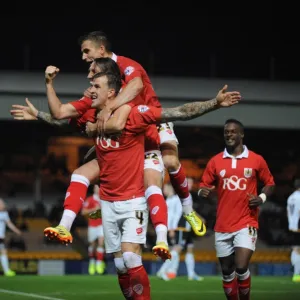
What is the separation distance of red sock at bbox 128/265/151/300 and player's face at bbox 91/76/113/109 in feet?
5.29

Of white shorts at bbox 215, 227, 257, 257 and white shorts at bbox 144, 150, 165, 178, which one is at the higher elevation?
white shorts at bbox 144, 150, 165, 178

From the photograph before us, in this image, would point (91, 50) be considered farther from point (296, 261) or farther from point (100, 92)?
point (296, 261)

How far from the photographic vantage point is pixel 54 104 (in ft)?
28.8

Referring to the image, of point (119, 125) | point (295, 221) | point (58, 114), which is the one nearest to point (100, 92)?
point (119, 125)

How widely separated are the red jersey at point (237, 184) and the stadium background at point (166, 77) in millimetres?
15152

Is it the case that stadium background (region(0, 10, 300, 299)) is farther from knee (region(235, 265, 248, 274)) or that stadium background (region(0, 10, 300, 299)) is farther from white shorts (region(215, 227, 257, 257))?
knee (region(235, 265, 248, 274))

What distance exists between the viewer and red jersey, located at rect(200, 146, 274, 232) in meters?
11.2

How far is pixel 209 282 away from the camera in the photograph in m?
19.5

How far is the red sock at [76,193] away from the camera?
8828 millimetres

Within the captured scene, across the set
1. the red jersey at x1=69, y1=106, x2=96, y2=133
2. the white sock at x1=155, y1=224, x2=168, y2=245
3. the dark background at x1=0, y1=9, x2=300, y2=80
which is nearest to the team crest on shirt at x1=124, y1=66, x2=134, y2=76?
the red jersey at x1=69, y1=106, x2=96, y2=133

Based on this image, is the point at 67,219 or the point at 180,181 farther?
the point at 180,181

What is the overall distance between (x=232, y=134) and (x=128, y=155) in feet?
9.76

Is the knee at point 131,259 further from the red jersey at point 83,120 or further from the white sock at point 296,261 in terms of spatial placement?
the white sock at point 296,261

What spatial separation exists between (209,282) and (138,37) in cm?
1194
